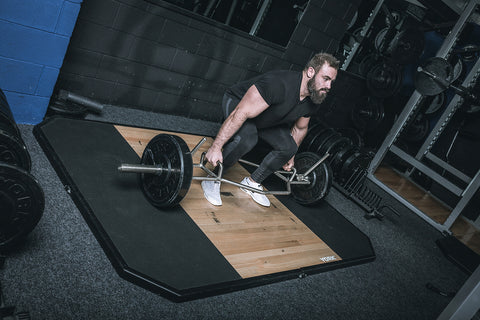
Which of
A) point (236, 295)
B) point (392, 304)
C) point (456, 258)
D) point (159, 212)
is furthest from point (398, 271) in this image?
point (159, 212)

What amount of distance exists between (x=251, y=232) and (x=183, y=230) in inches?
18.7

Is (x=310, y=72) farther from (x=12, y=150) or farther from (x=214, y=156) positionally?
(x=12, y=150)

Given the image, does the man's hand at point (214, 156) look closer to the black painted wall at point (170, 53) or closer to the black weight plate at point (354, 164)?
the black painted wall at point (170, 53)

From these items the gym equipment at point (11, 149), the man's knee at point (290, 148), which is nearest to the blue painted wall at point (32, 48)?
the gym equipment at point (11, 149)

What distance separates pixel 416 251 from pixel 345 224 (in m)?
0.69

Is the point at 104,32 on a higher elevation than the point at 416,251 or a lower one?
higher

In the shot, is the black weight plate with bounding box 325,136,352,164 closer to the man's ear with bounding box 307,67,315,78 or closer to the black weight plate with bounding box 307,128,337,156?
the black weight plate with bounding box 307,128,337,156

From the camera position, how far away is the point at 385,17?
531 centimetres

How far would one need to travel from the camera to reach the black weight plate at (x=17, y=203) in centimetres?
121

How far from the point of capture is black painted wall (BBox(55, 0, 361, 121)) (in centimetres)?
286

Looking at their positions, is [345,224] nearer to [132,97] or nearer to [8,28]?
[132,97]

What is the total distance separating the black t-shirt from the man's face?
0.09 metres

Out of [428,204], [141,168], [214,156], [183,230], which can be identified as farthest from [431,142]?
[141,168]

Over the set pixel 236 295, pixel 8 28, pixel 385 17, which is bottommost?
pixel 236 295
